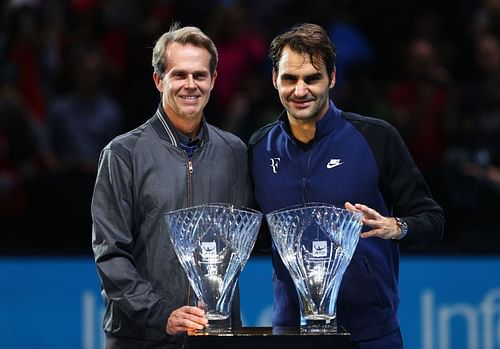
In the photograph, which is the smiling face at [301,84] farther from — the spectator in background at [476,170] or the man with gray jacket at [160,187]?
the spectator in background at [476,170]

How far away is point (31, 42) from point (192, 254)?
4590mm

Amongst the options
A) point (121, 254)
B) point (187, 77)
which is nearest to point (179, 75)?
point (187, 77)

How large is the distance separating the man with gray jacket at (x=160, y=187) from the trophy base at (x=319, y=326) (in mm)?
453

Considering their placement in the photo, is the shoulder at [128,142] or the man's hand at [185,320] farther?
the shoulder at [128,142]

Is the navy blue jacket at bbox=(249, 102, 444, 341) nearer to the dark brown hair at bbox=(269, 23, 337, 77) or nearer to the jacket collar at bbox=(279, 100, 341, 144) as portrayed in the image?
the jacket collar at bbox=(279, 100, 341, 144)

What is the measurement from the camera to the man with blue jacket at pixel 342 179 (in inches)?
157

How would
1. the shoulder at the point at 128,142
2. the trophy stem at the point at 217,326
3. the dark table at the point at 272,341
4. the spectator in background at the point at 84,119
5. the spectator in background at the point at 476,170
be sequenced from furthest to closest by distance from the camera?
the spectator in background at the point at 84,119
the spectator in background at the point at 476,170
the shoulder at the point at 128,142
the trophy stem at the point at 217,326
the dark table at the point at 272,341

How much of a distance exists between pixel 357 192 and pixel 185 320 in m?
0.82

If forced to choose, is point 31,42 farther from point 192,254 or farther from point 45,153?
point 192,254

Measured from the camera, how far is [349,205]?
3.67m

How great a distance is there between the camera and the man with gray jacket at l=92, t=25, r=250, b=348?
156 inches

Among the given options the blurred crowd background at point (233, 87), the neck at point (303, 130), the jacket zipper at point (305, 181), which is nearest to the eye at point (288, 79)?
the neck at point (303, 130)

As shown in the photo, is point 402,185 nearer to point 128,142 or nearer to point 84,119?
point 128,142

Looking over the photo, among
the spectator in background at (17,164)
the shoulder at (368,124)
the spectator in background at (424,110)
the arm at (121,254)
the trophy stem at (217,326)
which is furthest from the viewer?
the spectator in background at (424,110)
